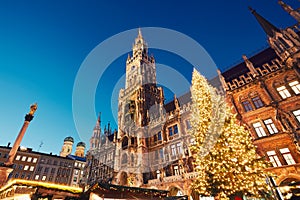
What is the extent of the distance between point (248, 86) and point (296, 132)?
6.89 m

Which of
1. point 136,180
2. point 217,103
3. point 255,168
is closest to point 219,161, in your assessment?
point 255,168

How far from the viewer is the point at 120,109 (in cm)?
4009

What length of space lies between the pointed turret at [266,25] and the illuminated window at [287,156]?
1360 cm

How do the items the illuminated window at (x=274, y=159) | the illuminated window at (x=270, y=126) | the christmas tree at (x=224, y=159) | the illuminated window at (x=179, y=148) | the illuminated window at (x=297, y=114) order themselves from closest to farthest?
the christmas tree at (x=224, y=159), the illuminated window at (x=297, y=114), the illuminated window at (x=274, y=159), the illuminated window at (x=270, y=126), the illuminated window at (x=179, y=148)

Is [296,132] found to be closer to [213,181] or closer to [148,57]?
[213,181]

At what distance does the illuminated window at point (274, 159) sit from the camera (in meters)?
14.7

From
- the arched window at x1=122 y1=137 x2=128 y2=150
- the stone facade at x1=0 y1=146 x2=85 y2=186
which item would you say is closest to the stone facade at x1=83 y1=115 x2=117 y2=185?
the arched window at x1=122 y1=137 x2=128 y2=150

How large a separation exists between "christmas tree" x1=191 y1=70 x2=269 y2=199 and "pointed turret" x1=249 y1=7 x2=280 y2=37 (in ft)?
43.4

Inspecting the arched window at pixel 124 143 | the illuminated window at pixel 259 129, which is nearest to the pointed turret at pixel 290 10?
the illuminated window at pixel 259 129

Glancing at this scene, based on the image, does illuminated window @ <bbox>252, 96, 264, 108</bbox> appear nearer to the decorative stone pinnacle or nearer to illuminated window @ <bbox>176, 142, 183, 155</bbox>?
illuminated window @ <bbox>176, 142, 183, 155</bbox>

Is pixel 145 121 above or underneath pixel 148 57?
underneath

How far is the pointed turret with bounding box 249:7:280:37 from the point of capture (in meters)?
19.6

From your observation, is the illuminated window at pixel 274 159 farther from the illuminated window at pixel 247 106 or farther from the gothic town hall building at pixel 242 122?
the illuminated window at pixel 247 106

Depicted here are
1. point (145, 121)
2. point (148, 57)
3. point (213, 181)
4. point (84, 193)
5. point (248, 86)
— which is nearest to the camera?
point (213, 181)
